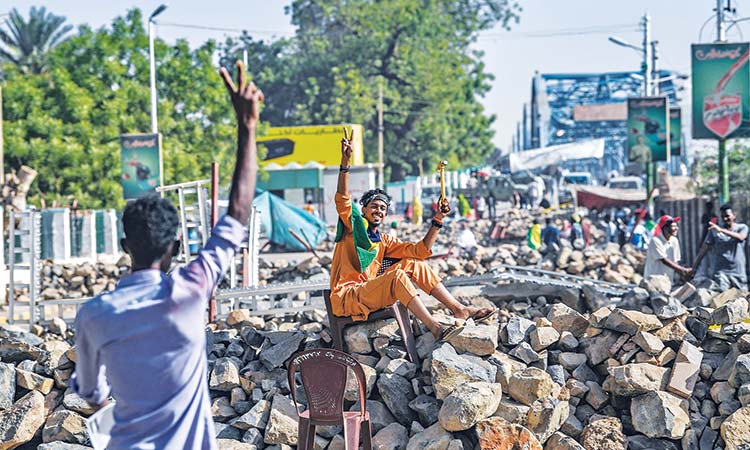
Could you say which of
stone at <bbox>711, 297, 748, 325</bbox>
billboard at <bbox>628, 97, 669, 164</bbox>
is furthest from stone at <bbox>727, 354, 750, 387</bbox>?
billboard at <bbox>628, 97, 669, 164</bbox>

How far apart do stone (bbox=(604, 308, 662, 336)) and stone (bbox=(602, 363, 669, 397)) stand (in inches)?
14.2

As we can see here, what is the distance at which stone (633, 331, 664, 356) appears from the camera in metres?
6.59

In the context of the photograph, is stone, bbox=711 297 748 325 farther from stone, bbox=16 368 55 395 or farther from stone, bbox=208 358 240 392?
stone, bbox=16 368 55 395

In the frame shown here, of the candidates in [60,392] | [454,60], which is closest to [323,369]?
[60,392]

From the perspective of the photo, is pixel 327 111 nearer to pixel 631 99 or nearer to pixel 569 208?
pixel 569 208

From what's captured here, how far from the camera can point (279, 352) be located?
702cm

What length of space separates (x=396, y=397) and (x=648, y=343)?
5.48 feet

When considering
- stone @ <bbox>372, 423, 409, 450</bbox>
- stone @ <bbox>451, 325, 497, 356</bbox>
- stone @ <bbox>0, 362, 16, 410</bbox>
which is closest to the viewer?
stone @ <bbox>372, 423, 409, 450</bbox>

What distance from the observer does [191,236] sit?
1430cm

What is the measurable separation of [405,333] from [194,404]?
3.91 meters

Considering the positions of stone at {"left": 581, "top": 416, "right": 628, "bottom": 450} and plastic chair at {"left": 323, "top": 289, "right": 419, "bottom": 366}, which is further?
plastic chair at {"left": 323, "top": 289, "right": 419, "bottom": 366}

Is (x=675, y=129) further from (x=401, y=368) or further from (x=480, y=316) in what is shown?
(x=401, y=368)

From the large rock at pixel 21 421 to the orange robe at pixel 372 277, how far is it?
6.73 ft

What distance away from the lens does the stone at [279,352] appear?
6.98 meters
